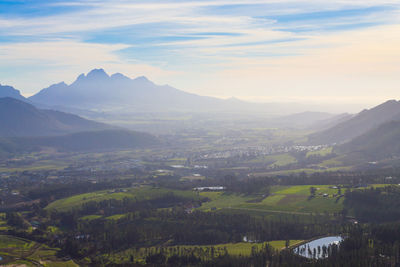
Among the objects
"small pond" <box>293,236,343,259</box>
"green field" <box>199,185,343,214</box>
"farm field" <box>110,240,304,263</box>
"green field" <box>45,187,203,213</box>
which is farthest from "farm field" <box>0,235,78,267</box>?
"small pond" <box>293,236,343,259</box>

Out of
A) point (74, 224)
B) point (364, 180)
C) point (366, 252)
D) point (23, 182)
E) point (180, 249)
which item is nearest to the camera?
point (366, 252)

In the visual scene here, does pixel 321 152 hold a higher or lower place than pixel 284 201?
higher

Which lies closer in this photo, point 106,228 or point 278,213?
point 106,228

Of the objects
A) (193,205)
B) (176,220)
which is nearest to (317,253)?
(176,220)

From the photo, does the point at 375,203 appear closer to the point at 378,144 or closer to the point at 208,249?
the point at 208,249

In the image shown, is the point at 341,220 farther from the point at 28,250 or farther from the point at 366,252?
the point at 28,250

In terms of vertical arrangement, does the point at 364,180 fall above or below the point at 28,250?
above

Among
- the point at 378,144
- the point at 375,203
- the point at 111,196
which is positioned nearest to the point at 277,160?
the point at 378,144

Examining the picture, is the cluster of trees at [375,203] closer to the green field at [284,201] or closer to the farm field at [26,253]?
the green field at [284,201]
